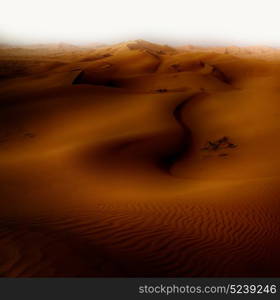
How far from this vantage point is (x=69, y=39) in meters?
159

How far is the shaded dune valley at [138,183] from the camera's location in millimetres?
5504

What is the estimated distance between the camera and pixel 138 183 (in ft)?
32.9

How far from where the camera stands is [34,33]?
524 feet

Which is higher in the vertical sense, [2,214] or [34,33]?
[34,33]

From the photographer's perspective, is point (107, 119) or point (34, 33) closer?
point (107, 119)

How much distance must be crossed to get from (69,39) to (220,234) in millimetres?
166453

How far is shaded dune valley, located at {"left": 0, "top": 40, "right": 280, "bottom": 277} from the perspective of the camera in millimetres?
5504

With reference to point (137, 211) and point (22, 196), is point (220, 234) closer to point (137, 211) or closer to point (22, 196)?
point (137, 211)

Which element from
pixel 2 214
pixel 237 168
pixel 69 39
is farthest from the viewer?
pixel 69 39
